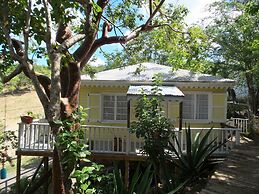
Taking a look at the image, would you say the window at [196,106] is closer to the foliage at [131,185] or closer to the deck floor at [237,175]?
the deck floor at [237,175]

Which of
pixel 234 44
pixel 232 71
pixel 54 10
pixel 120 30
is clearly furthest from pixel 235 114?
pixel 54 10

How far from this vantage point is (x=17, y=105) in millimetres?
44250

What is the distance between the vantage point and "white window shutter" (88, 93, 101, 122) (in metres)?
15.1

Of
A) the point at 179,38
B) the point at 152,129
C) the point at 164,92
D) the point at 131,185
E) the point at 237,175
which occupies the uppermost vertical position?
the point at 179,38

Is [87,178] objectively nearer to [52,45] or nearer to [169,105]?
[52,45]

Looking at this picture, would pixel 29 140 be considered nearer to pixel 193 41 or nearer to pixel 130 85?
pixel 130 85

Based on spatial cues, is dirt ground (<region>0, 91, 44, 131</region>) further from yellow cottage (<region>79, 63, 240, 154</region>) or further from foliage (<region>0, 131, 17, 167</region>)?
yellow cottage (<region>79, 63, 240, 154</region>)

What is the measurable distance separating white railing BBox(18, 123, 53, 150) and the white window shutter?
3050 mm

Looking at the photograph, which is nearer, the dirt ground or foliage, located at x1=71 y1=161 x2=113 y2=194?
foliage, located at x1=71 y1=161 x2=113 y2=194

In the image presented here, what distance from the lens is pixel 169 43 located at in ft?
48.3

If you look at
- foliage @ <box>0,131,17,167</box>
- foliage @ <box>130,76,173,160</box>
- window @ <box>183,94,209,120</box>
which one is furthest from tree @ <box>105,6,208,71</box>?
foliage @ <box>0,131,17,167</box>

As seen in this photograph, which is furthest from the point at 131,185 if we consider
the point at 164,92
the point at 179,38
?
the point at 179,38

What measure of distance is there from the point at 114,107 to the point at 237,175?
25.8 ft

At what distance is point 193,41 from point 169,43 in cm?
141
